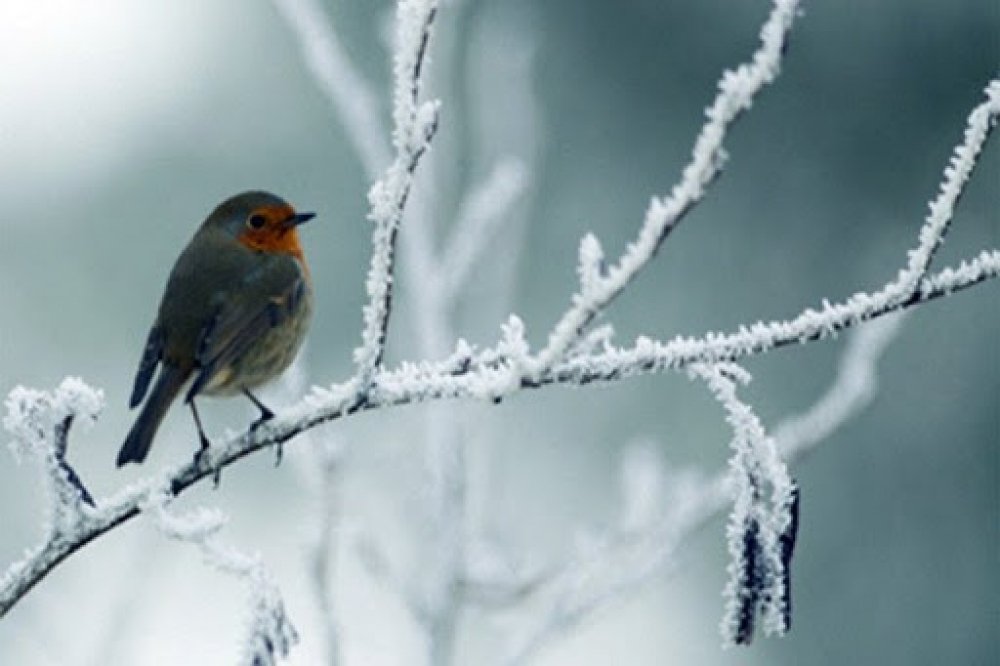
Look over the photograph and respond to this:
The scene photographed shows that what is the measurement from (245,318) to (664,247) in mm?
8977

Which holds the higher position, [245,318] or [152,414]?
[245,318]

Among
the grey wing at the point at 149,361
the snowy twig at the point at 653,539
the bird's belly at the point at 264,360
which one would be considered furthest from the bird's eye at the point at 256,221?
the snowy twig at the point at 653,539

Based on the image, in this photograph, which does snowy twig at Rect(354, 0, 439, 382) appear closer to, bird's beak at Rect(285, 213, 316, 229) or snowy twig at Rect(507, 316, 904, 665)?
snowy twig at Rect(507, 316, 904, 665)

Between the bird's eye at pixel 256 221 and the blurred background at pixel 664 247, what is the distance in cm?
543

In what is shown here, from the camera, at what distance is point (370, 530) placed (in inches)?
167

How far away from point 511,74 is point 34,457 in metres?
3.13

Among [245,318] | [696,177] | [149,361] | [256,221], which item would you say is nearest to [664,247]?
[256,221]

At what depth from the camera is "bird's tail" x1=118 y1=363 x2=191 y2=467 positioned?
331cm

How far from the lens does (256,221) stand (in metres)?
4.25


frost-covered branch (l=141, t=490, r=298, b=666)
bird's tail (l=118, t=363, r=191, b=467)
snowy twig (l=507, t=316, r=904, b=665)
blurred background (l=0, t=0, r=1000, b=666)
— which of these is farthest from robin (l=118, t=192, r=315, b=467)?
blurred background (l=0, t=0, r=1000, b=666)

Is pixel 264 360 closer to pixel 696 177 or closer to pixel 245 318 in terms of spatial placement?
pixel 245 318

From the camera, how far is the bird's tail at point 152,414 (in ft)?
10.9

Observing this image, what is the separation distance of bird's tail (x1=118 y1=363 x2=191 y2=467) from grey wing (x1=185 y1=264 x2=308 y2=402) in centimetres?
4

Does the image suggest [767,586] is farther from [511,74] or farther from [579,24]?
[579,24]
